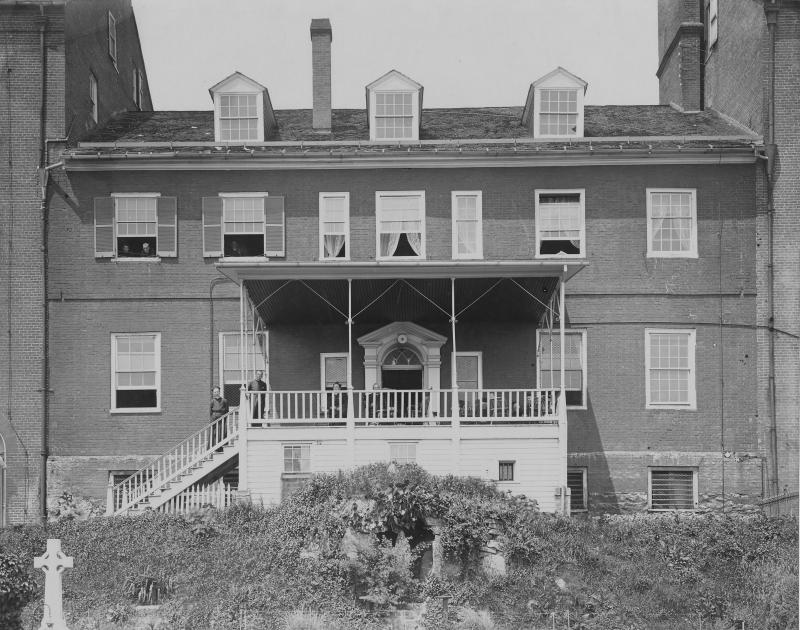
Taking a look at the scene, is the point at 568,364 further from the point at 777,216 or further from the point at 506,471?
the point at 777,216

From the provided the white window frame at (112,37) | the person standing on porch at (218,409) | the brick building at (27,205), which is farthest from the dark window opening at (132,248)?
the white window frame at (112,37)

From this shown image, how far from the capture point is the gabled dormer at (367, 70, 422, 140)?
29656mm

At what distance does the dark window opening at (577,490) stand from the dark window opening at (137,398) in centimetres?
1045

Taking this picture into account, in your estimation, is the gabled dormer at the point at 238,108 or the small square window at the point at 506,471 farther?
the gabled dormer at the point at 238,108

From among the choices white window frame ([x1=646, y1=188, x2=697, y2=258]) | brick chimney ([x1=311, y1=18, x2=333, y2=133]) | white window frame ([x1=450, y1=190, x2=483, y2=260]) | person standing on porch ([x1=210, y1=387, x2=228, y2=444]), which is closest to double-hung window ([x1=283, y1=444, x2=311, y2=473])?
person standing on porch ([x1=210, y1=387, x2=228, y2=444])

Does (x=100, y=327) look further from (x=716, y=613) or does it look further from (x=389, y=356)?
(x=716, y=613)

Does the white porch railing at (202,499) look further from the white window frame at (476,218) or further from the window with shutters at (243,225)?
the white window frame at (476,218)

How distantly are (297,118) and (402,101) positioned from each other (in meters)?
3.77

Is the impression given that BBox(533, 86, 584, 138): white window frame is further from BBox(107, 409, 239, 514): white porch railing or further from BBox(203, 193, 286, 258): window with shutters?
BBox(107, 409, 239, 514): white porch railing

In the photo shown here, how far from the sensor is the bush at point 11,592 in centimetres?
1577

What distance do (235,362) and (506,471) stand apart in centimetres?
784

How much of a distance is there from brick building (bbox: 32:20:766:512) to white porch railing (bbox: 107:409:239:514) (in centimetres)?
38

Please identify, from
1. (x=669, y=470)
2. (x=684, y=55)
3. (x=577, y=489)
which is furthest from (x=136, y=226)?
(x=684, y=55)

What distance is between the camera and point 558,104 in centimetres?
2972
